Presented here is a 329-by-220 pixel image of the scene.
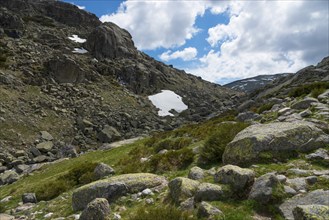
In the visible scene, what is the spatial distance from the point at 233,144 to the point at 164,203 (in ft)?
13.9

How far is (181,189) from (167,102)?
2788 inches

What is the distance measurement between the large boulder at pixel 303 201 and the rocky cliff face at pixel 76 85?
1460 inches

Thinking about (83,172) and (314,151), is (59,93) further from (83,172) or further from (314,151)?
(314,151)

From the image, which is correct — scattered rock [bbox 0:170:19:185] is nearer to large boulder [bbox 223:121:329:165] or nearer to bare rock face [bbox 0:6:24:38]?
large boulder [bbox 223:121:329:165]

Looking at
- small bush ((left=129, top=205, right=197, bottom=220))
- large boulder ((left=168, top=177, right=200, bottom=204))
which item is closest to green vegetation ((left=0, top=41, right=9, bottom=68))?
A: large boulder ((left=168, top=177, right=200, bottom=204))

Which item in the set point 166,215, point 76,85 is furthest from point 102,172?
point 76,85

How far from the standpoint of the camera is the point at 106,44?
90625 millimetres

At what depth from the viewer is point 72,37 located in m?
96.9

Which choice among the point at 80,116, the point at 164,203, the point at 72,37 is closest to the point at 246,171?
the point at 164,203

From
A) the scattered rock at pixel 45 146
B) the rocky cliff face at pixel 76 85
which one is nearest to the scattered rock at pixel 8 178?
the scattered rock at pixel 45 146

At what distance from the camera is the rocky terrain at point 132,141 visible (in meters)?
10.2

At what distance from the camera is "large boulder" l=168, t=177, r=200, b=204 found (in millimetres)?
10416

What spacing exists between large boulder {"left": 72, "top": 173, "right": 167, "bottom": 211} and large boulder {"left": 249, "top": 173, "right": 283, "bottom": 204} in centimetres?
442

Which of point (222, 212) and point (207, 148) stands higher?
point (207, 148)
